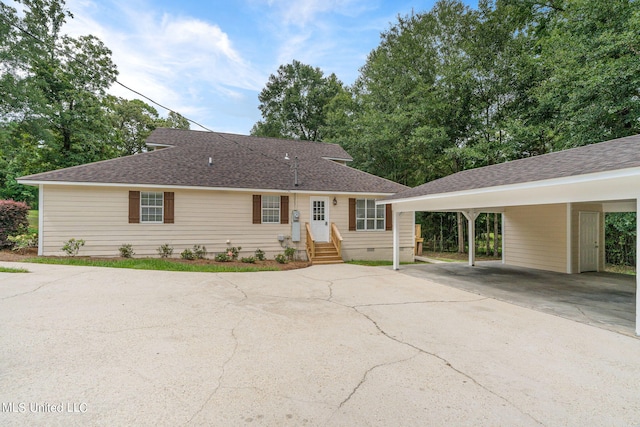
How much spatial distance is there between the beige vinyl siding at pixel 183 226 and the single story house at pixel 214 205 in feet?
0.10

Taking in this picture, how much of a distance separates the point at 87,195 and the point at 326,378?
10.7 meters

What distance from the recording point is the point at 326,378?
2984mm

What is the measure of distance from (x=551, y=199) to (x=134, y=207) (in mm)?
11651

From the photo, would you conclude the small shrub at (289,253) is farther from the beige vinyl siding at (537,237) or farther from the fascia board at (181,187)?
the beige vinyl siding at (537,237)

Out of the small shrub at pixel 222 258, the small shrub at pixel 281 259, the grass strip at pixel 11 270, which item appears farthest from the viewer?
the small shrub at pixel 281 259

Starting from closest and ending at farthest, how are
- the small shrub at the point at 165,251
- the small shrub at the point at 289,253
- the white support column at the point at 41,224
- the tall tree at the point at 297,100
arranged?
the white support column at the point at 41,224 → the small shrub at the point at 165,251 → the small shrub at the point at 289,253 → the tall tree at the point at 297,100

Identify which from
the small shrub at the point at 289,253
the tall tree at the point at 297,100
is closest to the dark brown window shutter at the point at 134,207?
the small shrub at the point at 289,253

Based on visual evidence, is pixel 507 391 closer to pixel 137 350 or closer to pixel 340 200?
pixel 137 350

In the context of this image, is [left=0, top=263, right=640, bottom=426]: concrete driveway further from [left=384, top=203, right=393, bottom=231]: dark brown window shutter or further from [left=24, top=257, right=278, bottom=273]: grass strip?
[left=384, top=203, right=393, bottom=231]: dark brown window shutter

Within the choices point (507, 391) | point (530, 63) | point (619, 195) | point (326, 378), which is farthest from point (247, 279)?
point (530, 63)

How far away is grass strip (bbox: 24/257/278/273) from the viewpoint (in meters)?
8.86

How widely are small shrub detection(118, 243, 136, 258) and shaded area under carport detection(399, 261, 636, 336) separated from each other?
29.6 feet

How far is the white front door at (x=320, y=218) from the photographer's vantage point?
12.4m

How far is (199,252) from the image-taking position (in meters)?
10.8
